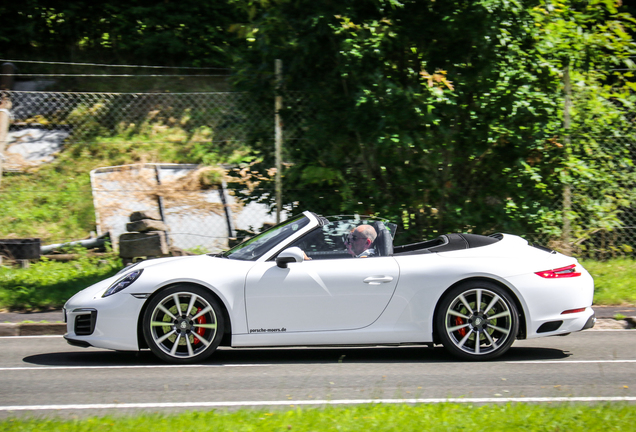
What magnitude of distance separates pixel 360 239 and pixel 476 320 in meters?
1.26

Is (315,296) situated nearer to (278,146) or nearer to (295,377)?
(295,377)

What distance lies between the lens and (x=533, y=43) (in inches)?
379

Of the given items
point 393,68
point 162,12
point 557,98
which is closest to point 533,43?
point 557,98

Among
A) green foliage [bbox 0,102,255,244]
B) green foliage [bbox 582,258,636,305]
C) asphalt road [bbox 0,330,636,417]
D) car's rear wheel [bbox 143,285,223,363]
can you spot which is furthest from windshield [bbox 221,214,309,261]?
green foliage [bbox 582,258,636,305]

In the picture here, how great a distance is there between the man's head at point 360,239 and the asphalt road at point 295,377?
1013 millimetres

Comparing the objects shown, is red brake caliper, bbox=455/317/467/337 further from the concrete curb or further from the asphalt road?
the concrete curb

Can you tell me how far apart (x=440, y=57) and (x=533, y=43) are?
1.25 meters

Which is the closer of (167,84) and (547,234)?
(547,234)

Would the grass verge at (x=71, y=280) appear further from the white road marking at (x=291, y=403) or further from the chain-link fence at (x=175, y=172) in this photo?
the white road marking at (x=291, y=403)

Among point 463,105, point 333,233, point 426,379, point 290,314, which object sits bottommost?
point 426,379

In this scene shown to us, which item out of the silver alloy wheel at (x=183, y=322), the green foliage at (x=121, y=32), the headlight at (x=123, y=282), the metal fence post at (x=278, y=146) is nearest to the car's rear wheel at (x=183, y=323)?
the silver alloy wheel at (x=183, y=322)

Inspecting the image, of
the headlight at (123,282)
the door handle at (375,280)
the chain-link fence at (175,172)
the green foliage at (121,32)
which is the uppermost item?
the green foliage at (121,32)

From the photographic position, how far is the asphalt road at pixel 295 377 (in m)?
5.11

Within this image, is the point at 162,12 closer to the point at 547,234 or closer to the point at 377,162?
the point at 377,162
